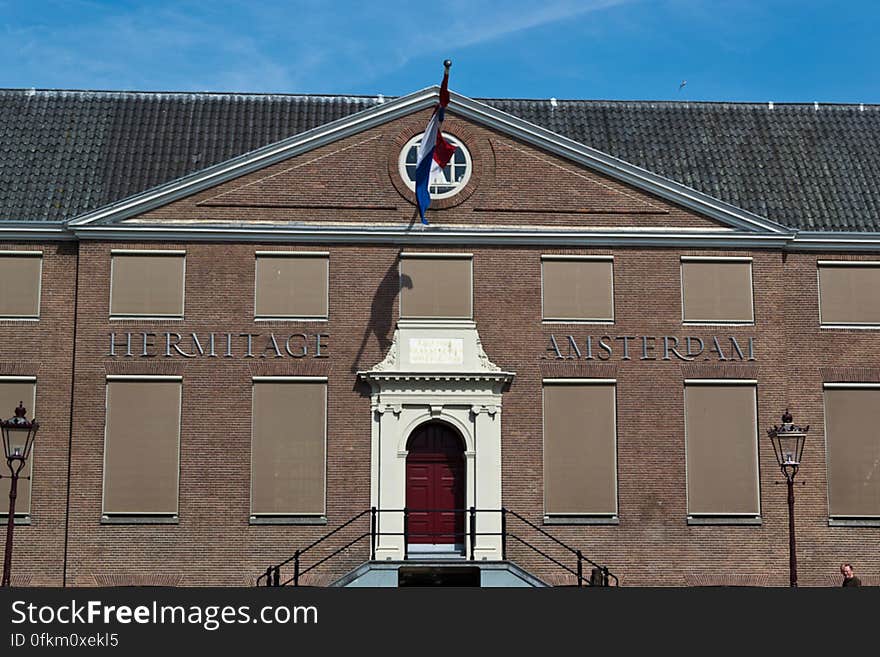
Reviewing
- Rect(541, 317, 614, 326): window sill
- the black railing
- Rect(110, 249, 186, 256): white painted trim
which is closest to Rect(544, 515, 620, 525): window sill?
the black railing

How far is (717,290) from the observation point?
95.0ft

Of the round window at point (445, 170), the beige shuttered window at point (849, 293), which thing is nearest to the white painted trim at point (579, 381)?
the round window at point (445, 170)

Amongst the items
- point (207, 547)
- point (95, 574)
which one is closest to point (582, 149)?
point (207, 547)

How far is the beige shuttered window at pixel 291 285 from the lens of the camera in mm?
28391

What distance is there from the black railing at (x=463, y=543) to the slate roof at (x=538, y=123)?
339 inches

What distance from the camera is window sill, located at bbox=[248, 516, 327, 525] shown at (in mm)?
27516

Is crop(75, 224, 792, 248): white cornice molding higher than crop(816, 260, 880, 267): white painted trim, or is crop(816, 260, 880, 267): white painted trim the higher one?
Result: crop(75, 224, 792, 248): white cornice molding

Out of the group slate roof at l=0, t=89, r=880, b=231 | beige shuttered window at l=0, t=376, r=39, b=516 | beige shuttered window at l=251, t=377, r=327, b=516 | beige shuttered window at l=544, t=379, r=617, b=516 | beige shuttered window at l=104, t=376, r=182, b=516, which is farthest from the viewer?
slate roof at l=0, t=89, r=880, b=231

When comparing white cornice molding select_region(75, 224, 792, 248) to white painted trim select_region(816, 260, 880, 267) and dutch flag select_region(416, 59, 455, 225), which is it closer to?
dutch flag select_region(416, 59, 455, 225)

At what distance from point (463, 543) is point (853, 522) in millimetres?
8279

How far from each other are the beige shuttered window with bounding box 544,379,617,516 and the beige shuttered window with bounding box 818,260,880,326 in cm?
517

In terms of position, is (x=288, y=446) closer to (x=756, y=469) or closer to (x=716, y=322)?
(x=716, y=322)

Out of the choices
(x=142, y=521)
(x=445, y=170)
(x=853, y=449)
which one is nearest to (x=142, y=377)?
(x=142, y=521)

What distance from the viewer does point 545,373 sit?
2831cm
